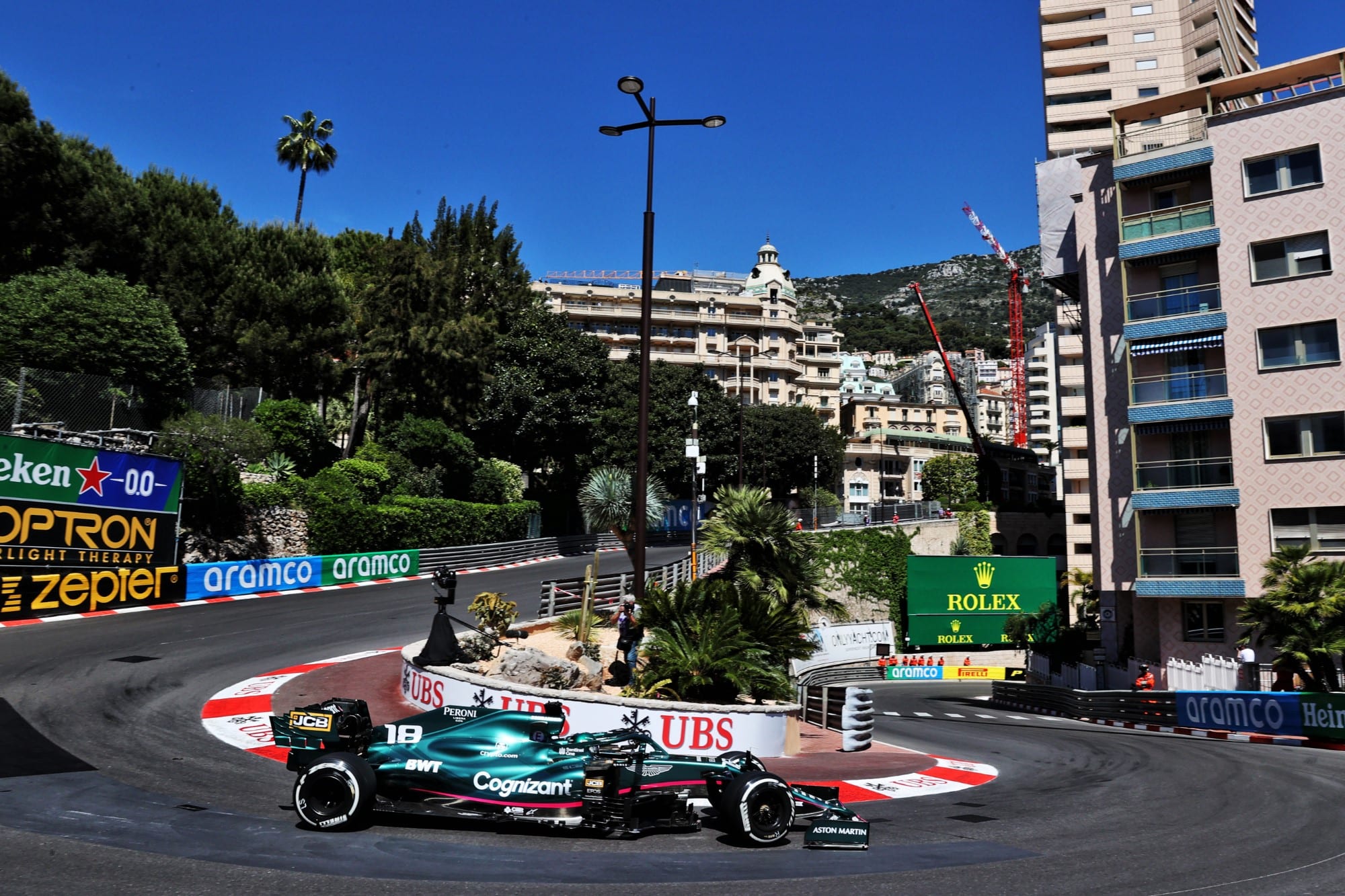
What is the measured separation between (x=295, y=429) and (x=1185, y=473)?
38057mm

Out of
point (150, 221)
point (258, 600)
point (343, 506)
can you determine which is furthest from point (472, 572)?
point (150, 221)

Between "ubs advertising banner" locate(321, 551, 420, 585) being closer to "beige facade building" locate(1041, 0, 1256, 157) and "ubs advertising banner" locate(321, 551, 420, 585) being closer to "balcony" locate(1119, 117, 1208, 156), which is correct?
"balcony" locate(1119, 117, 1208, 156)

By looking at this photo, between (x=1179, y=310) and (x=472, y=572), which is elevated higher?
(x=1179, y=310)

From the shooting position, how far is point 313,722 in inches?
439

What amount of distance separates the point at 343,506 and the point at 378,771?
32676 millimetres

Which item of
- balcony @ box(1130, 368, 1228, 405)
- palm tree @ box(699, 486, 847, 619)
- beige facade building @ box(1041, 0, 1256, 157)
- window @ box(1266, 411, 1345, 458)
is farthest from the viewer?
beige facade building @ box(1041, 0, 1256, 157)

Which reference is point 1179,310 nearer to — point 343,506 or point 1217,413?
point 1217,413

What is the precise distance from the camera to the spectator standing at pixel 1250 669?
85.5ft

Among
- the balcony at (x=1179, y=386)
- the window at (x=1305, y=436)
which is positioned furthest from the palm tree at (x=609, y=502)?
the window at (x=1305, y=436)

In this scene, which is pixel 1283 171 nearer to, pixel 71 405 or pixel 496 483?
pixel 496 483

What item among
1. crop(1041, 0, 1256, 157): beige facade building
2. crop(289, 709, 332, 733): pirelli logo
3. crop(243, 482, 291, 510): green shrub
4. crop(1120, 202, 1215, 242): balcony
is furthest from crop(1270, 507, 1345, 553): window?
crop(1041, 0, 1256, 157): beige facade building

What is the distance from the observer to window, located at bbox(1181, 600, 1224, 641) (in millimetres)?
32500

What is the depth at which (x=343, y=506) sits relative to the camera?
40.9m

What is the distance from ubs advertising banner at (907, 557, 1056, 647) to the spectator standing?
22977mm
